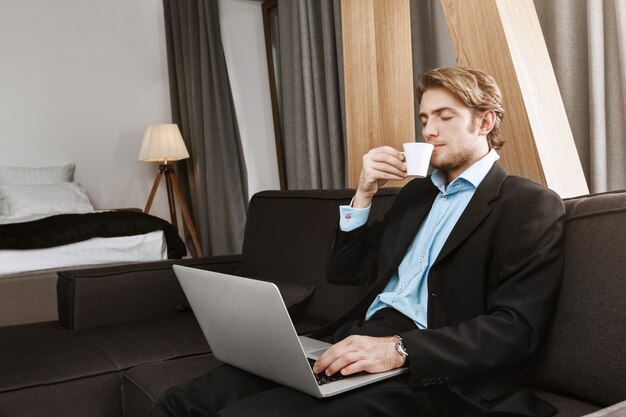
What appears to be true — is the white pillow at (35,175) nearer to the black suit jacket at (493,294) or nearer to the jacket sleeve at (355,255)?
the jacket sleeve at (355,255)

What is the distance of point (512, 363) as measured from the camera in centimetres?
125

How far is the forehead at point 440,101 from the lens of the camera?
1.47m

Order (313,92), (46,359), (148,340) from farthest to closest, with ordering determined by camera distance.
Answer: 1. (313,92)
2. (148,340)
3. (46,359)

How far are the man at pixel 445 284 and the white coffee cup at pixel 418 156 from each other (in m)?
0.11

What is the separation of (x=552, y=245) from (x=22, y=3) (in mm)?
5064

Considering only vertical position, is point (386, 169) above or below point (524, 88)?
below

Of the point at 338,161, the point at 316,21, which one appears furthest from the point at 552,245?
the point at 316,21

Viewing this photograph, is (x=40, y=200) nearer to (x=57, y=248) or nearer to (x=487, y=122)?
(x=57, y=248)

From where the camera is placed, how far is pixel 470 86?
57.6 inches

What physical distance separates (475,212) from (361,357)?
391 mm

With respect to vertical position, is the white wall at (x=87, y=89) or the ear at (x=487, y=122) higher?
the white wall at (x=87, y=89)

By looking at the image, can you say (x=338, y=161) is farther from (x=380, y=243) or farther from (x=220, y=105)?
(x=380, y=243)

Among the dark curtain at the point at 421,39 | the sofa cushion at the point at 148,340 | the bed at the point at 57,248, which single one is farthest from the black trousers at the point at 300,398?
the bed at the point at 57,248

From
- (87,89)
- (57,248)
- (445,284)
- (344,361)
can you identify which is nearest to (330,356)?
(344,361)
